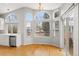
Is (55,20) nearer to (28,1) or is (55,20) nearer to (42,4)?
(42,4)

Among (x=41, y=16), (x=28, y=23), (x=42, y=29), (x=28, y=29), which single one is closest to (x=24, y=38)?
(x=28, y=29)

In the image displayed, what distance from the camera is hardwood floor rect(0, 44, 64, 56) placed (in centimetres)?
235

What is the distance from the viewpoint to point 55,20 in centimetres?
236

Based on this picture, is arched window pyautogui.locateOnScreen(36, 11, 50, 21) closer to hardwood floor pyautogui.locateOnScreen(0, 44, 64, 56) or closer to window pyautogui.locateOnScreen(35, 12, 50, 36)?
window pyautogui.locateOnScreen(35, 12, 50, 36)

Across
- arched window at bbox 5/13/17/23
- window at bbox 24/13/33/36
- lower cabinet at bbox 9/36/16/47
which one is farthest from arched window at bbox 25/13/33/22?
lower cabinet at bbox 9/36/16/47

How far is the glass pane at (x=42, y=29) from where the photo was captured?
7.82ft

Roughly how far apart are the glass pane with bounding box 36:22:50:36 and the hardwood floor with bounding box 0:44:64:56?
27 cm

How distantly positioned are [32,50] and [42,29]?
0.51m

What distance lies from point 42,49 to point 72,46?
637 millimetres

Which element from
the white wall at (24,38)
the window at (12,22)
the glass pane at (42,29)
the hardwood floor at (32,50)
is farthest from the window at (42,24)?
the window at (12,22)

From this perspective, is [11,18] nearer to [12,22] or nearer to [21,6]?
[12,22]

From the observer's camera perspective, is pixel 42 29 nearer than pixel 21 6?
No

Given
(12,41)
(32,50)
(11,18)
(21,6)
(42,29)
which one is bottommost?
(32,50)

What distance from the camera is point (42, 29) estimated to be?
2420 mm
